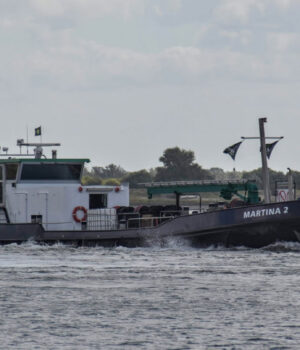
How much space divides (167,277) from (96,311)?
289 inches

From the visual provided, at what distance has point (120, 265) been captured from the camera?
37.3 metres

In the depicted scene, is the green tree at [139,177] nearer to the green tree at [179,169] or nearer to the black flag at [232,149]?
the green tree at [179,169]

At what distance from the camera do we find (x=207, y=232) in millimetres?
42312

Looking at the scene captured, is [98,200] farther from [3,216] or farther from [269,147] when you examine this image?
[269,147]

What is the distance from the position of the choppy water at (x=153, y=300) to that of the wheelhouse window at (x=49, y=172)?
646 cm

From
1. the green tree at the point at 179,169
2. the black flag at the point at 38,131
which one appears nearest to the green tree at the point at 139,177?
the green tree at the point at 179,169

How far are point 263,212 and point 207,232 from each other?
286 cm

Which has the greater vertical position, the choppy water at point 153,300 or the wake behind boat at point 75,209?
the wake behind boat at point 75,209

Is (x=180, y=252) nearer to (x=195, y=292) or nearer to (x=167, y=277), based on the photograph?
(x=167, y=277)

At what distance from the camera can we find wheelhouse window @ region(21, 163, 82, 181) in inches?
1860

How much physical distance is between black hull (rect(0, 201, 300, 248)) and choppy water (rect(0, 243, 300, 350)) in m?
0.74

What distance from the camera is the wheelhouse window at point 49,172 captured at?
47250 millimetres

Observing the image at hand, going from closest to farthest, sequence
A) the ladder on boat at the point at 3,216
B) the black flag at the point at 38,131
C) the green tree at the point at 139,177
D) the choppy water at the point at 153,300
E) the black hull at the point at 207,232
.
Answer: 1. the choppy water at the point at 153,300
2. the black hull at the point at 207,232
3. the ladder on boat at the point at 3,216
4. the black flag at the point at 38,131
5. the green tree at the point at 139,177

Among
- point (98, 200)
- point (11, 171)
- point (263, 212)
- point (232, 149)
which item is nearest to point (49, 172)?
point (11, 171)
